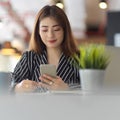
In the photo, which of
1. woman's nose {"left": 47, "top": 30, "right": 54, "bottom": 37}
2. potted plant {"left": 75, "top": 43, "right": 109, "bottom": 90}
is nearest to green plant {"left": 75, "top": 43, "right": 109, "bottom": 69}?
potted plant {"left": 75, "top": 43, "right": 109, "bottom": 90}

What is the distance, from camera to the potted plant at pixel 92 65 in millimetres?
969

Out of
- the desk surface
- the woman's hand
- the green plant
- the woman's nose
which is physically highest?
the woman's nose

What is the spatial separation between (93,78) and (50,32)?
336mm

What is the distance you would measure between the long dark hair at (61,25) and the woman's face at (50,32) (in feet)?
0.10

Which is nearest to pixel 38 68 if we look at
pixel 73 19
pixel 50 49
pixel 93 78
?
pixel 50 49

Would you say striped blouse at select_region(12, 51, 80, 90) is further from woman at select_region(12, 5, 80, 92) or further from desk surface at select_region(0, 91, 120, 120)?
desk surface at select_region(0, 91, 120, 120)

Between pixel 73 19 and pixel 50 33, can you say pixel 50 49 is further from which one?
pixel 73 19

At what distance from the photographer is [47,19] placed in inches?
52.3

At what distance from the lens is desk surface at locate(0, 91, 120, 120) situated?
0.58 metres

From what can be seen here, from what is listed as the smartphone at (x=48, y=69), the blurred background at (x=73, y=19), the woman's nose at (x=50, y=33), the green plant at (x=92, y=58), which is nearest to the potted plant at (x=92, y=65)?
the green plant at (x=92, y=58)

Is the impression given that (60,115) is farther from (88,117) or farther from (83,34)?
(83,34)

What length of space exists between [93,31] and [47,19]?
10121 mm

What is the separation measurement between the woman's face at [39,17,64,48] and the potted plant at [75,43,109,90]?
30cm

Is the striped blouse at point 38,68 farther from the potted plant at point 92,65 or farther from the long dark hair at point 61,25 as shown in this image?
the potted plant at point 92,65
